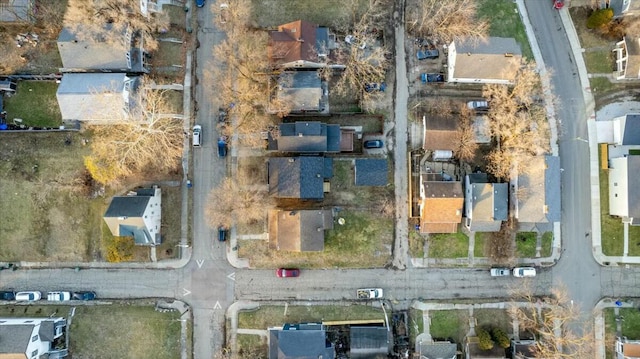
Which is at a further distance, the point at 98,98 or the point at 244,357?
the point at 244,357

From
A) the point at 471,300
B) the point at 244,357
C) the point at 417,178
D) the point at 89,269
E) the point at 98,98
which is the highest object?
the point at 98,98

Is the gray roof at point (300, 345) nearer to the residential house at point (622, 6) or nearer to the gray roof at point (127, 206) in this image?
the gray roof at point (127, 206)

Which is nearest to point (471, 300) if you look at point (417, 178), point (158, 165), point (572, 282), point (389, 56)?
point (572, 282)

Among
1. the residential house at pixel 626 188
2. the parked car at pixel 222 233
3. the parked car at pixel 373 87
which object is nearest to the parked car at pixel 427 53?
the parked car at pixel 373 87

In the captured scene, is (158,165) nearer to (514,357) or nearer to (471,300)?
(471,300)

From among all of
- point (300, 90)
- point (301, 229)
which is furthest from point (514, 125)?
point (301, 229)

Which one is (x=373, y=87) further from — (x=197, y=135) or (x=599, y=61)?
(x=599, y=61)

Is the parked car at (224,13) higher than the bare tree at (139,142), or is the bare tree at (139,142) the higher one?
the parked car at (224,13)
